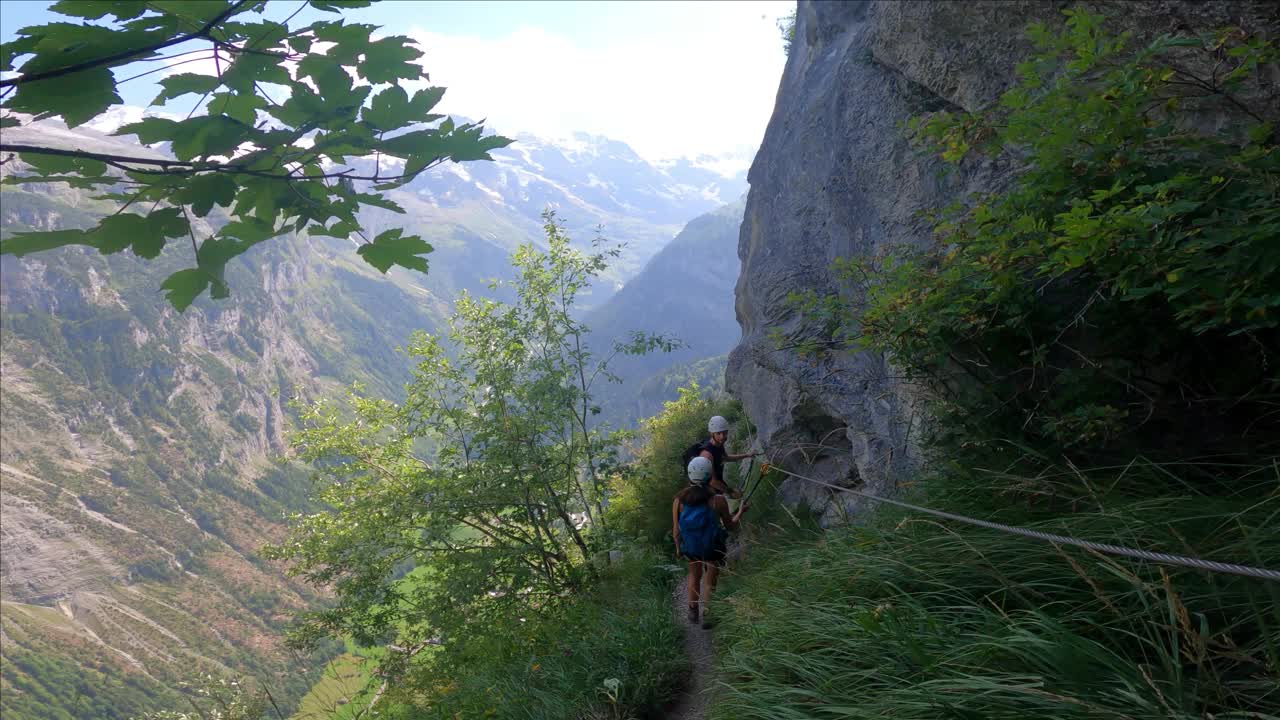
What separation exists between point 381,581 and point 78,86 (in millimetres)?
12722

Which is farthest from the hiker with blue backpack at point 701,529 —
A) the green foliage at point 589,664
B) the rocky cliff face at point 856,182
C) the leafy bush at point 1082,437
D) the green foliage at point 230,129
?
the green foliage at point 230,129

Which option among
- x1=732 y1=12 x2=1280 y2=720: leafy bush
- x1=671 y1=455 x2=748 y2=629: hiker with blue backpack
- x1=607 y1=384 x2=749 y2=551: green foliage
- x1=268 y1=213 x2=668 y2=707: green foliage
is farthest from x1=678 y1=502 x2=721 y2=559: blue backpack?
x1=268 y1=213 x2=668 y2=707: green foliage

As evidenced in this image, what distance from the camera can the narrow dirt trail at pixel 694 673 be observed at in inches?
219

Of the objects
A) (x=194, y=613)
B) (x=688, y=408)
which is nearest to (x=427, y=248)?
(x=688, y=408)

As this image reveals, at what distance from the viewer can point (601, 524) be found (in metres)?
13.0

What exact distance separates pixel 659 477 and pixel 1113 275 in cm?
984

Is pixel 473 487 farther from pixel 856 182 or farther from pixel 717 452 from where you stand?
pixel 856 182

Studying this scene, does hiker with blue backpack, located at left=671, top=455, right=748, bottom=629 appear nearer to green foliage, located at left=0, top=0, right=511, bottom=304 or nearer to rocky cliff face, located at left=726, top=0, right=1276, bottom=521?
rocky cliff face, located at left=726, top=0, right=1276, bottom=521

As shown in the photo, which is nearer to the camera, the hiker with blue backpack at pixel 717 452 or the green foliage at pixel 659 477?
the hiker with blue backpack at pixel 717 452

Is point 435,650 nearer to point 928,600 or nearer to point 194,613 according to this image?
point 928,600

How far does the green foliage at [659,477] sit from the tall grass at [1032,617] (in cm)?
708

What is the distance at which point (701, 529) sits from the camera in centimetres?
704

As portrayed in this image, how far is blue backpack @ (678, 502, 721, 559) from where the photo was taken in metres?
7.04

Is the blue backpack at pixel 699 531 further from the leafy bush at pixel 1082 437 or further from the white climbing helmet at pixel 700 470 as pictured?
the leafy bush at pixel 1082 437
